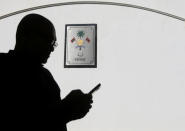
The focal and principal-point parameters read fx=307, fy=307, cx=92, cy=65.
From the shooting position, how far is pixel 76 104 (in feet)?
2.19

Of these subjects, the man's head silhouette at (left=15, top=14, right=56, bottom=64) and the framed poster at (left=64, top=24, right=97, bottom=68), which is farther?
the framed poster at (left=64, top=24, right=97, bottom=68)

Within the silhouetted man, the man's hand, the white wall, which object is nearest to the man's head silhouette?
the silhouetted man

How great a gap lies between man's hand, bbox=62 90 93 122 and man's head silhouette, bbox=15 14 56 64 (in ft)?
0.35

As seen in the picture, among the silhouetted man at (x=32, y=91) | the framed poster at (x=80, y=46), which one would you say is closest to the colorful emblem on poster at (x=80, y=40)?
the framed poster at (x=80, y=46)

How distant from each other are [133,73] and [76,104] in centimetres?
117

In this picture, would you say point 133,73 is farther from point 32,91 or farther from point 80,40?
point 32,91

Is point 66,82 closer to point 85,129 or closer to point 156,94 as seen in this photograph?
point 85,129

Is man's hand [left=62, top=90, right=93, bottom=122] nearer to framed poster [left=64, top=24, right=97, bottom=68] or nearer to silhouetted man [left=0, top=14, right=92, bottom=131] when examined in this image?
silhouetted man [left=0, top=14, right=92, bottom=131]

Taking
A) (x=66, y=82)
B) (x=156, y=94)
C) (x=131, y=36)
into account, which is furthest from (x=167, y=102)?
(x=66, y=82)

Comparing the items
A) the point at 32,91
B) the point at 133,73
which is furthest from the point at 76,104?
the point at 133,73

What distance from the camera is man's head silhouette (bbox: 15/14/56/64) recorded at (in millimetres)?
686

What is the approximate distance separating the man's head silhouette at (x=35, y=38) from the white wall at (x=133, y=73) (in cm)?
113

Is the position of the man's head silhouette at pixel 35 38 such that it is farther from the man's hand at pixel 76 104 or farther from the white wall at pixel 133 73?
the white wall at pixel 133 73

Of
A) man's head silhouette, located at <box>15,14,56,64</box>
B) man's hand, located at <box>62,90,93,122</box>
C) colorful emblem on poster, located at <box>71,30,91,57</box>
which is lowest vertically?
man's hand, located at <box>62,90,93,122</box>
